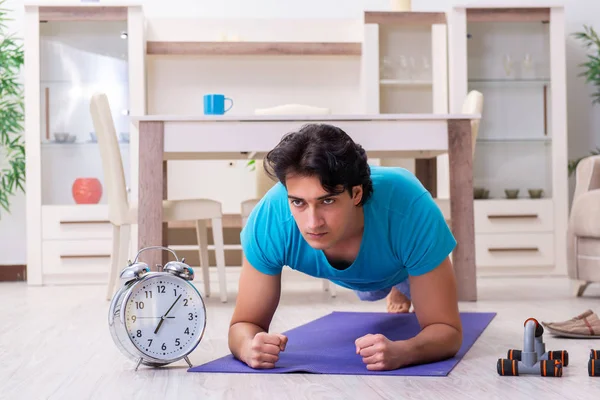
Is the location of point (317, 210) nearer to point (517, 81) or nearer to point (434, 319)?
point (434, 319)

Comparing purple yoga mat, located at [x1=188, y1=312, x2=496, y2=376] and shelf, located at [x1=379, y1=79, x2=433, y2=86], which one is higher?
shelf, located at [x1=379, y1=79, x2=433, y2=86]

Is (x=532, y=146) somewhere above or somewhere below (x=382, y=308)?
above

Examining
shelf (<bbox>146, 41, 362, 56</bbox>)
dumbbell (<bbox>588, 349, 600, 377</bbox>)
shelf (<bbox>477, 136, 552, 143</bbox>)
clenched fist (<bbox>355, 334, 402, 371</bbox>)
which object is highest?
shelf (<bbox>146, 41, 362, 56</bbox>)

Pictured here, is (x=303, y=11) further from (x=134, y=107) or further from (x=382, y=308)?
(x=382, y=308)

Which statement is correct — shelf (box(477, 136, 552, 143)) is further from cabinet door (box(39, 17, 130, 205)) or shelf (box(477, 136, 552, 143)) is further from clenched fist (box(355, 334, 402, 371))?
clenched fist (box(355, 334, 402, 371))

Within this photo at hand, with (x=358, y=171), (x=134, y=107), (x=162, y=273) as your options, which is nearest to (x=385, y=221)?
(x=358, y=171)

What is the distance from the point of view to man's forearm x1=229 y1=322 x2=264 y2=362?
1995mm

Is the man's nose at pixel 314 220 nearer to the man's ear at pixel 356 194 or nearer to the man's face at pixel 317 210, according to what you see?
the man's face at pixel 317 210

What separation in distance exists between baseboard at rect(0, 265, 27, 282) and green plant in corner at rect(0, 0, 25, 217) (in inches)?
15.0

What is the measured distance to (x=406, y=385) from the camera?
1.78 metres

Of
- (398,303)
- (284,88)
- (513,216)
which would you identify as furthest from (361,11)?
(398,303)

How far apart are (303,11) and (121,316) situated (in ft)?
13.6

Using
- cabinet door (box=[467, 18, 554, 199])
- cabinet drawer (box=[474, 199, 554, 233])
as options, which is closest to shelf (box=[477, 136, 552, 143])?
cabinet door (box=[467, 18, 554, 199])

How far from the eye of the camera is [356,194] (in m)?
1.93
